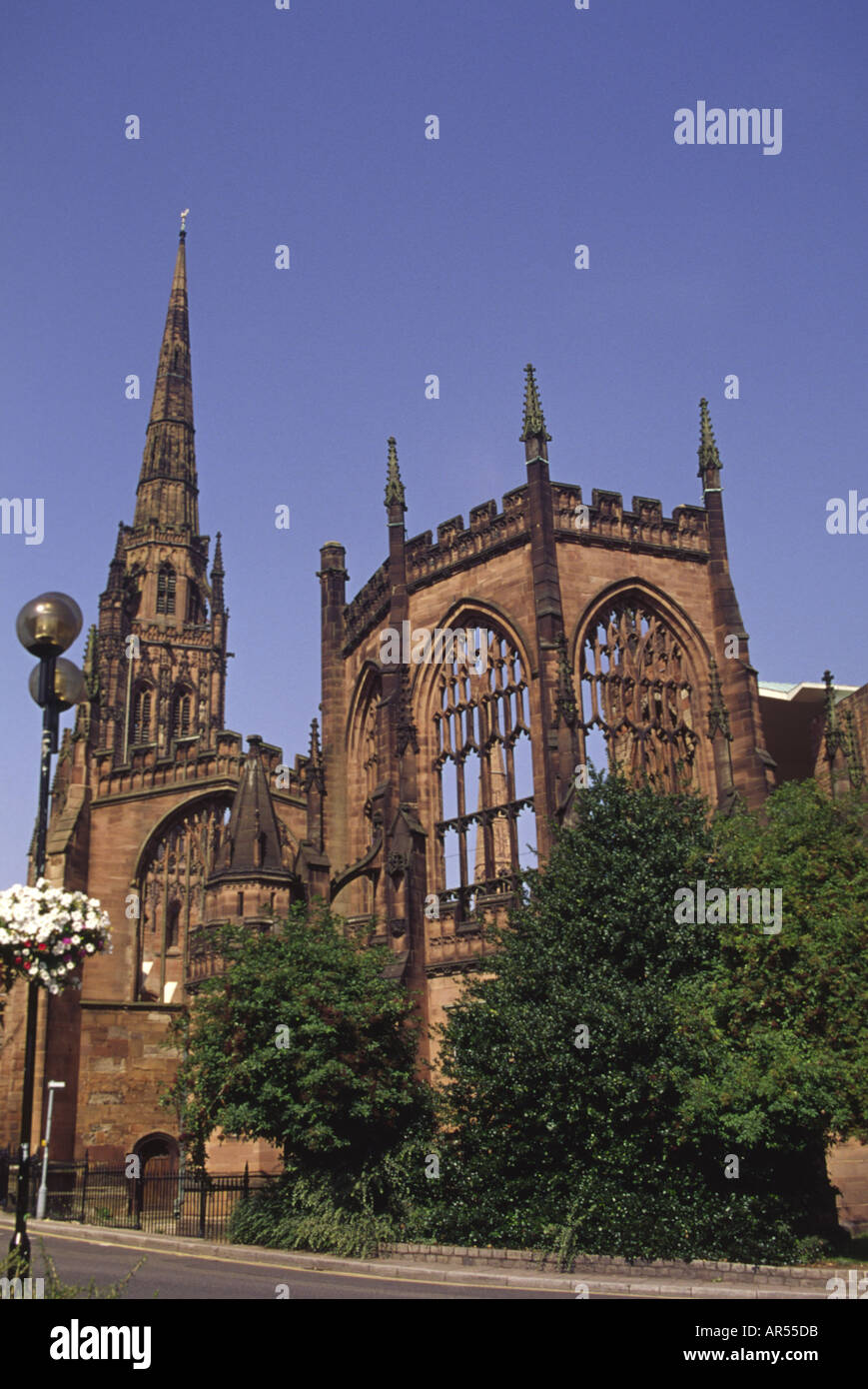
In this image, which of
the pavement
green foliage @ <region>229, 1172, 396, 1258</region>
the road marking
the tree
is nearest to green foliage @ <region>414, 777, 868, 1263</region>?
the tree

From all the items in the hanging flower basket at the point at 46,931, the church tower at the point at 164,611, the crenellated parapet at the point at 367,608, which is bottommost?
the hanging flower basket at the point at 46,931

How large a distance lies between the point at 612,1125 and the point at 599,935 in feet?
10.5

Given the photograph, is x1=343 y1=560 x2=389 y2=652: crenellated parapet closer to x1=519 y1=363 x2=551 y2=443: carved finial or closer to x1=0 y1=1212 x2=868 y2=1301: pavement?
x1=519 y1=363 x2=551 y2=443: carved finial

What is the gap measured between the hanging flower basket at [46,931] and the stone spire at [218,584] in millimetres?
67426

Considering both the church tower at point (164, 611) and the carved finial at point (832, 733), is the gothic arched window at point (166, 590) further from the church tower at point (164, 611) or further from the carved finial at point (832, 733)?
the carved finial at point (832, 733)

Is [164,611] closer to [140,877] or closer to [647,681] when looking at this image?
[140,877]

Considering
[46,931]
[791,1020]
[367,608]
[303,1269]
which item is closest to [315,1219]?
[303,1269]

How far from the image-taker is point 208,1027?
23.7m

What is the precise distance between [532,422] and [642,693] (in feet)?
24.1

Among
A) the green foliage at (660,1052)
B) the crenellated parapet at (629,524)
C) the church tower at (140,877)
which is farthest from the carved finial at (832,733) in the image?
the church tower at (140,877)

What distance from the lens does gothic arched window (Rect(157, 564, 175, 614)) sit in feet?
249

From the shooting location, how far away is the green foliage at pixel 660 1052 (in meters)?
18.1

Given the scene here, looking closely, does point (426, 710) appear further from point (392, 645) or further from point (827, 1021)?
point (827, 1021)

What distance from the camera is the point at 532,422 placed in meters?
31.8
